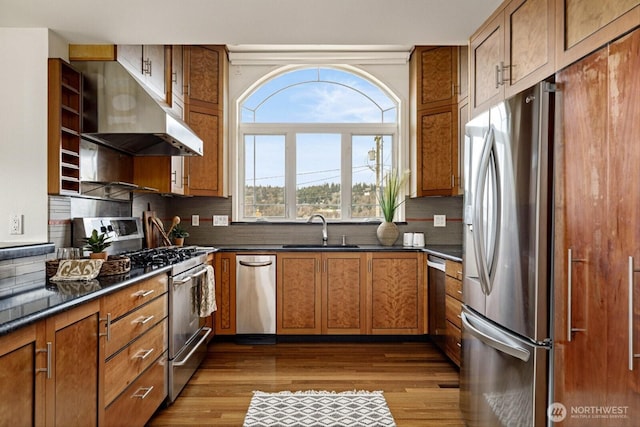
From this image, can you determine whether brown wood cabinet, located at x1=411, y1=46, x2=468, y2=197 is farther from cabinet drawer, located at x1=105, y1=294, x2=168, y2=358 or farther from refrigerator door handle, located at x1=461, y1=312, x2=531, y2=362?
cabinet drawer, located at x1=105, y1=294, x2=168, y2=358

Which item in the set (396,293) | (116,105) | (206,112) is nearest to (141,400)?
(116,105)

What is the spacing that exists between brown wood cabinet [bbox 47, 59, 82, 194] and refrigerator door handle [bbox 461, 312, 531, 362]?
2.35 m

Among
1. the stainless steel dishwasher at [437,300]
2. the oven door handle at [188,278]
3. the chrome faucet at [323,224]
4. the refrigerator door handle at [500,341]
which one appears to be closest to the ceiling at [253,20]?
the oven door handle at [188,278]

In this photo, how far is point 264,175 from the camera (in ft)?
15.4

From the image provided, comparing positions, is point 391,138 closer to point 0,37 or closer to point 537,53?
point 537,53

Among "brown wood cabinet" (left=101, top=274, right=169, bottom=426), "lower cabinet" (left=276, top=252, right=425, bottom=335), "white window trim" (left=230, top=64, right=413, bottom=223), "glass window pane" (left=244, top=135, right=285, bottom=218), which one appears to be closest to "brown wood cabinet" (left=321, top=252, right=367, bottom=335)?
"lower cabinet" (left=276, top=252, right=425, bottom=335)

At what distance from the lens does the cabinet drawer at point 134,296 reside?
1925 mm

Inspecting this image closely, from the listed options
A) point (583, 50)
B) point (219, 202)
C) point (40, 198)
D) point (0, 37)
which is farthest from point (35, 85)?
point (583, 50)

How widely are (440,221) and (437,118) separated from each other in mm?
1077

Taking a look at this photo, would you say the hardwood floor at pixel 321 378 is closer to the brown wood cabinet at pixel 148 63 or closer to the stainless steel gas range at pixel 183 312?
the stainless steel gas range at pixel 183 312

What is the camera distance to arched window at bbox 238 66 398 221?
467 cm

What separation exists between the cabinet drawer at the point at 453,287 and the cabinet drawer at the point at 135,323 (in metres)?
2.06

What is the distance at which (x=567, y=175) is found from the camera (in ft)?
5.41

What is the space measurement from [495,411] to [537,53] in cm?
166
